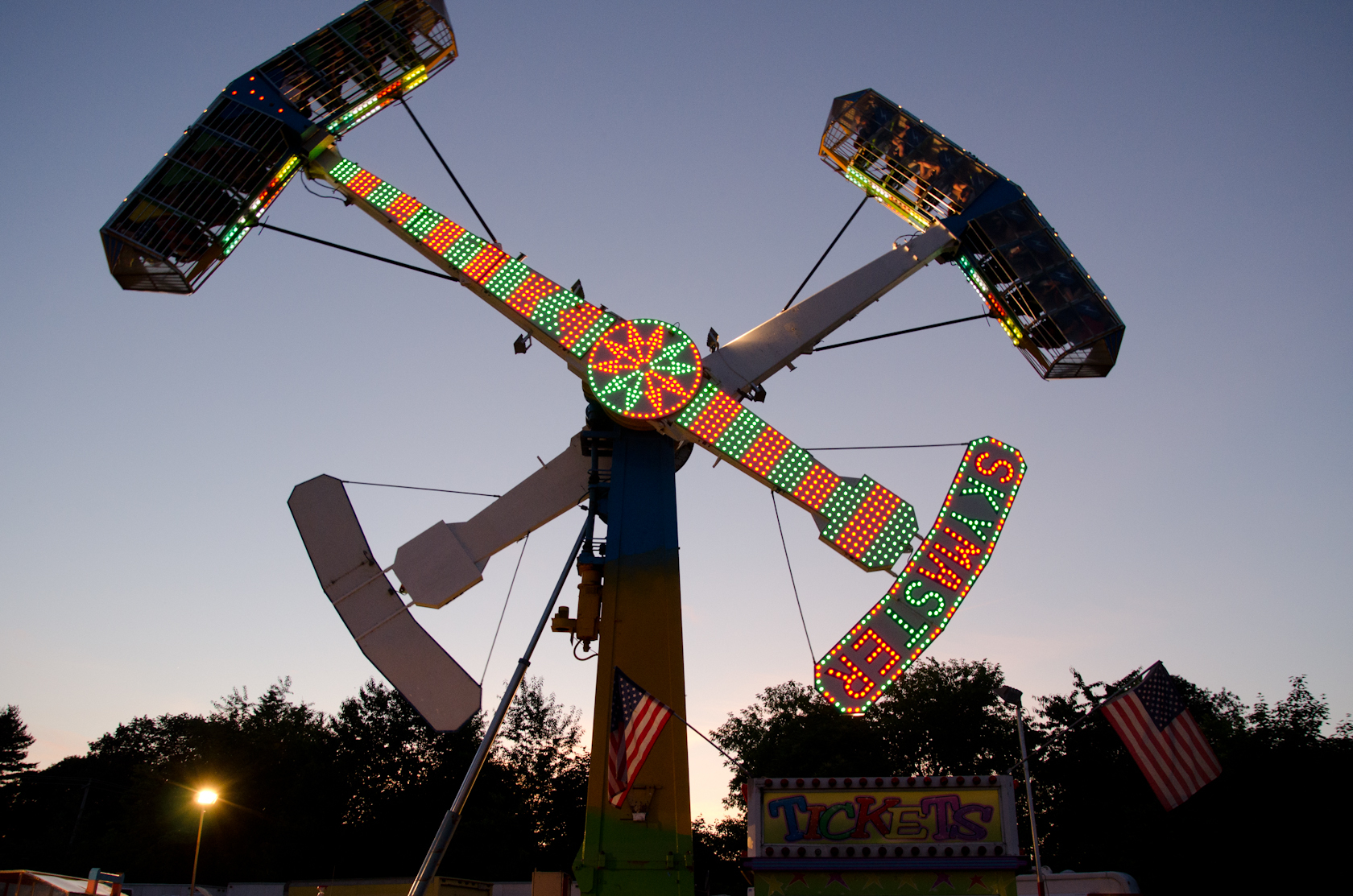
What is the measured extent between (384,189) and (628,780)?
9.54m

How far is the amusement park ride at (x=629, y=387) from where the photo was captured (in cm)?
1142

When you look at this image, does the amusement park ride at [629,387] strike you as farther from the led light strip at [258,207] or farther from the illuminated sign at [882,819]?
the illuminated sign at [882,819]

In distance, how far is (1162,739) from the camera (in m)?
12.3

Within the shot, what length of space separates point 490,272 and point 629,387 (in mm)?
2762

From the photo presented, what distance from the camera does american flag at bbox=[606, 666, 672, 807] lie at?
1009 cm

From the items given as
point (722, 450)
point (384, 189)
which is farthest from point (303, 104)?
point (722, 450)

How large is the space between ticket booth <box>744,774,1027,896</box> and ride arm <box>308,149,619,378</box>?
679cm

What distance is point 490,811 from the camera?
38594 millimetres

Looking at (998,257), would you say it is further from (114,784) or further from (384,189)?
(114,784)

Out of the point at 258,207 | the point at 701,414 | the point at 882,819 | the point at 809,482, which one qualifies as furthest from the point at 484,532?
the point at 882,819

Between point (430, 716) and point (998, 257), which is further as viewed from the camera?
point (998, 257)

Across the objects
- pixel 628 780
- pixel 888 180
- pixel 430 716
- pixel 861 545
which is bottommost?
pixel 628 780

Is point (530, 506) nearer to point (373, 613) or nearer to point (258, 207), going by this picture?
point (373, 613)

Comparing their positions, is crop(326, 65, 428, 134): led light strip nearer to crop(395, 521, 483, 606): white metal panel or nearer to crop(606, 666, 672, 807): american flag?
crop(395, 521, 483, 606): white metal panel
